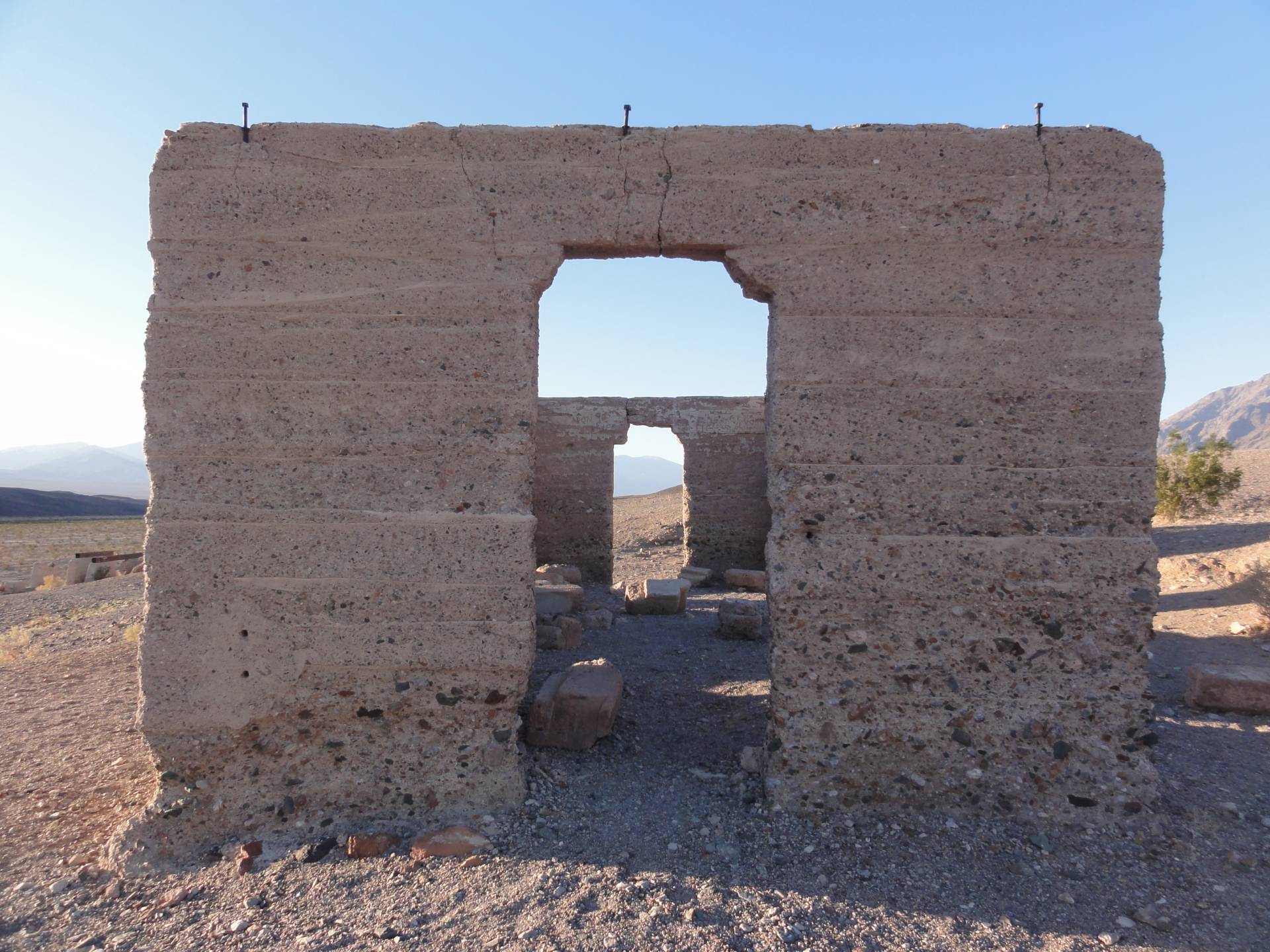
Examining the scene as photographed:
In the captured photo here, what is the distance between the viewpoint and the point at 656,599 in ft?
24.8

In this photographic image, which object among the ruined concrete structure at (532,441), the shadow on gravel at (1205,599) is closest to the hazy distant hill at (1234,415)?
the shadow on gravel at (1205,599)

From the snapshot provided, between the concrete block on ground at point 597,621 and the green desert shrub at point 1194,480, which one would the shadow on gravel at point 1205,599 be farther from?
the concrete block on ground at point 597,621

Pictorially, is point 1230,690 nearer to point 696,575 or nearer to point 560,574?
point 696,575

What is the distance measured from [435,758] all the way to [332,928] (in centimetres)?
74

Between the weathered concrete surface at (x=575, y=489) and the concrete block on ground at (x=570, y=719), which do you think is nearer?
the concrete block on ground at (x=570, y=719)

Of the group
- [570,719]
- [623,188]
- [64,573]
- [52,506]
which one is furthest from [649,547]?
[52,506]

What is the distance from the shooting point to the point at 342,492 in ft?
10.4

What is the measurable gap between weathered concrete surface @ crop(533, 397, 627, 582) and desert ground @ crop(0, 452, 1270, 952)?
18.3 ft

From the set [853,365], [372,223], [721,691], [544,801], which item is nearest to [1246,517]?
[721,691]

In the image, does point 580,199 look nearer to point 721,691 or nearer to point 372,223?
point 372,223

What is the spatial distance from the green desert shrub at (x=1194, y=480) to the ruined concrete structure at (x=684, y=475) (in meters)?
6.73

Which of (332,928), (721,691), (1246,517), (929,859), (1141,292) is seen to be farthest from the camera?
(1246,517)

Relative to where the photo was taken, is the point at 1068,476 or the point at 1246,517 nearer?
the point at 1068,476

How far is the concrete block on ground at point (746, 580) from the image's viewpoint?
9.09 metres
